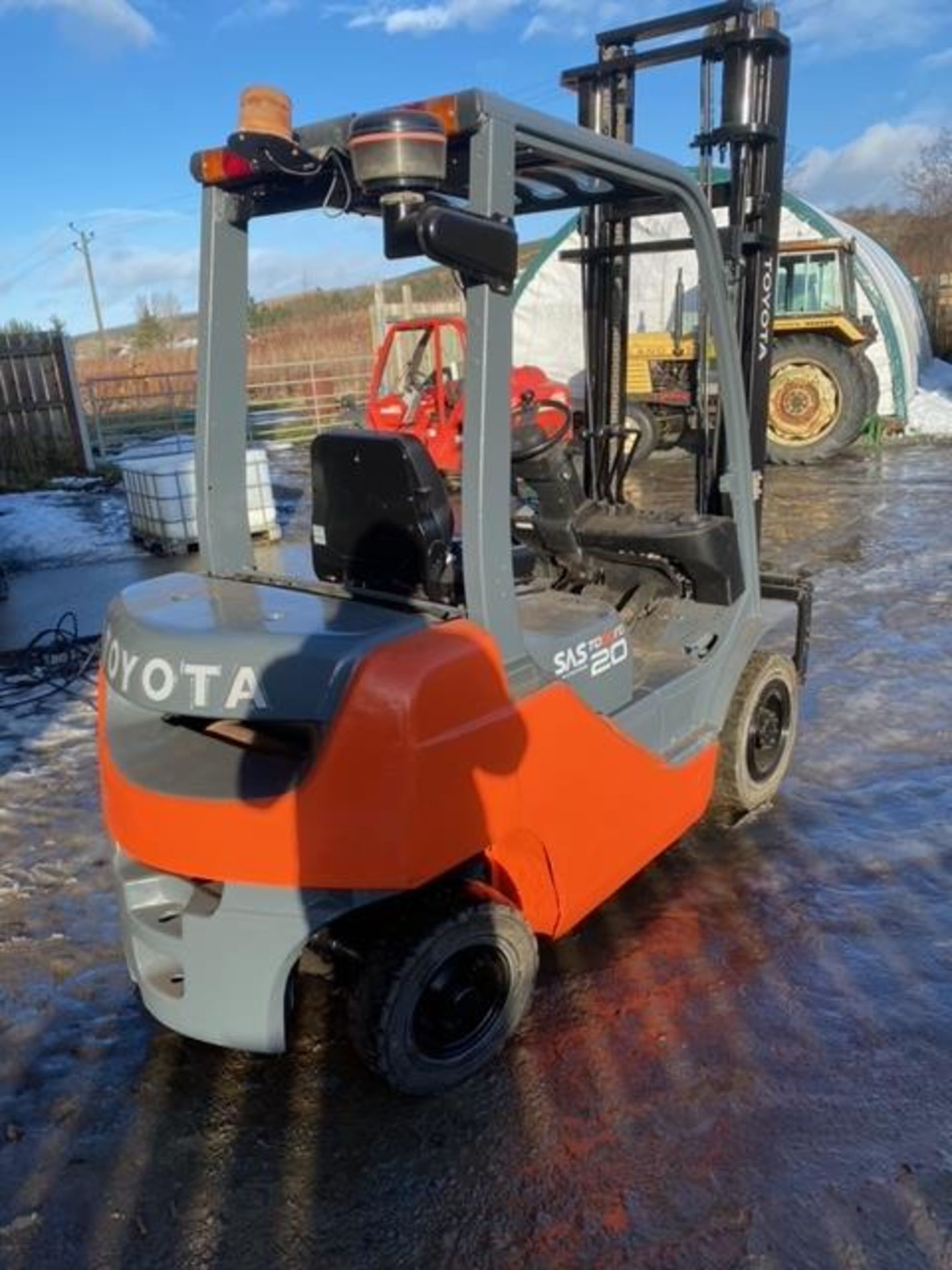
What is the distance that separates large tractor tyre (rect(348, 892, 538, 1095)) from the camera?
8.21ft

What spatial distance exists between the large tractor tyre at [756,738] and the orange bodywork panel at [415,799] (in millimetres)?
1196

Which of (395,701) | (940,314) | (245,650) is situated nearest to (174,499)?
(245,650)

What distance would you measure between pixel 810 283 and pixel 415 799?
14.7 meters

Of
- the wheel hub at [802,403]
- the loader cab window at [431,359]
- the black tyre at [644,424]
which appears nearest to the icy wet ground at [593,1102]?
the loader cab window at [431,359]

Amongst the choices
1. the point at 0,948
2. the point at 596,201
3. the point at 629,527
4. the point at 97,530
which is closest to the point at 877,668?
the point at 629,527

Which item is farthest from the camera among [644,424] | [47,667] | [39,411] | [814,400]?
[39,411]

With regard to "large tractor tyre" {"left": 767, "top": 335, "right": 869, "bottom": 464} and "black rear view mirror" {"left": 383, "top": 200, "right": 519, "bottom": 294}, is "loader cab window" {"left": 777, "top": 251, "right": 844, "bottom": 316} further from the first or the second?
"black rear view mirror" {"left": 383, "top": 200, "right": 519, "bottom": 294}

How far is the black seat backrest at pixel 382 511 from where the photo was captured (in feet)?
8.93

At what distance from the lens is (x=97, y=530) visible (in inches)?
436

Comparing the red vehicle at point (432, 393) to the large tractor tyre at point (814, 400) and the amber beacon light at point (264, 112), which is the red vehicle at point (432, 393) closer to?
the large tractor tyre at point (814, 400)

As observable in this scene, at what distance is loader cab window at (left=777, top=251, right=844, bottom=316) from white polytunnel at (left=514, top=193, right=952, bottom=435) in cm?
95

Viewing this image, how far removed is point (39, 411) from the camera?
15141 millimetres

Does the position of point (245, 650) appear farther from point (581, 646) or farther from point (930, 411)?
point (930, 411)

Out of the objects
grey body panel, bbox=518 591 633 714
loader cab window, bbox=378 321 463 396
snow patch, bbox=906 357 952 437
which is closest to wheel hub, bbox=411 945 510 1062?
grey body panel, bbox=518 591 633 714
